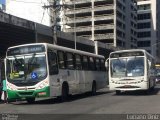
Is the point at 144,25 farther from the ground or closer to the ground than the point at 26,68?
farther from the ground

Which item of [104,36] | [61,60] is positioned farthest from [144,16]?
[61,60]

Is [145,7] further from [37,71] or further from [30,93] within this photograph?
[30,93]

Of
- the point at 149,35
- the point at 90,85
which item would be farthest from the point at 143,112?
the point at 149,35

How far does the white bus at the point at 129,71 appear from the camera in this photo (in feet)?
79.2

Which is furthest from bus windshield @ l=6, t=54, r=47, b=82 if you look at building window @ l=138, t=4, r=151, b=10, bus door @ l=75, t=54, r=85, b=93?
building window @ l=138, t=4, r=151, b=10

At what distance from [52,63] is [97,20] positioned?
86.5 m

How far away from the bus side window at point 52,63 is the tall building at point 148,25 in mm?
113607

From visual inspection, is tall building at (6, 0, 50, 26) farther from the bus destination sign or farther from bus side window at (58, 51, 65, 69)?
the bus destination sign

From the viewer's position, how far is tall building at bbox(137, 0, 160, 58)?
133 meters

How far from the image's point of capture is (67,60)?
69.0ft

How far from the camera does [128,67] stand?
2450 centimetres

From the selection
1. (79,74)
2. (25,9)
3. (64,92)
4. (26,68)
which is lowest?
(64,92)

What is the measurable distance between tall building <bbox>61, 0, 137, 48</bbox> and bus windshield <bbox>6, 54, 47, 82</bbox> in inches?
3196

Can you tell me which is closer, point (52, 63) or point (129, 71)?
point (52, 63)
